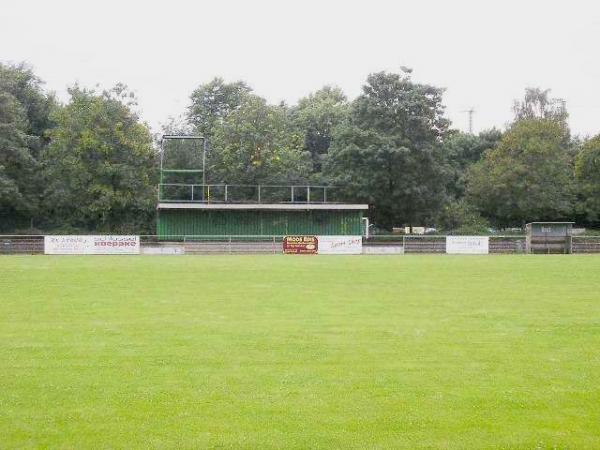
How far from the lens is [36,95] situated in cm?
6272

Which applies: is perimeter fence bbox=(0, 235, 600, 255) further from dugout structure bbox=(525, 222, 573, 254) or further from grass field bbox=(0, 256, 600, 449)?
grass field bbox=(0, 256, 600, 449)

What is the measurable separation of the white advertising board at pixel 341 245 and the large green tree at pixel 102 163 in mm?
15916

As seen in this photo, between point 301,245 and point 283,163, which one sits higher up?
point 283,163

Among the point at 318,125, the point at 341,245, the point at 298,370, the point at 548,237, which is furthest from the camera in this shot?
the point at 318,125

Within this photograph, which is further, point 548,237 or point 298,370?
point 548,237

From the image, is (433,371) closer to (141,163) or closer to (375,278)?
(375,278)

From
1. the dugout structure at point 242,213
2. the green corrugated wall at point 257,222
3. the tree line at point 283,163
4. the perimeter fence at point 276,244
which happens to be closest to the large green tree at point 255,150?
the tree line at point 283,163

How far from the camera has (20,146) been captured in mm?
56125

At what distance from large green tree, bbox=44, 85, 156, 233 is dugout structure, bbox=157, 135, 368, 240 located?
8.10ft

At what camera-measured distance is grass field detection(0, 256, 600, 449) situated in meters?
7.22

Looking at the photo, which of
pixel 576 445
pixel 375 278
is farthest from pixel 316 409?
pixel 375 278

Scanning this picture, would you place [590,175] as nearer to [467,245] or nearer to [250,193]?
[467,245]

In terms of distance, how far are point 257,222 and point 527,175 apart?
23.2 meters

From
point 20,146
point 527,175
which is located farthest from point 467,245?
point 20,146
